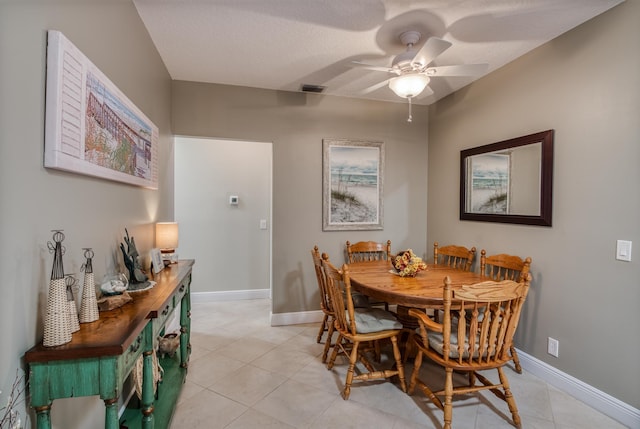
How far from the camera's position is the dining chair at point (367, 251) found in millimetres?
3484

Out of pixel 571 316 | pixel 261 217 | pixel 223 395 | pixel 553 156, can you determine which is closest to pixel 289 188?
pixel 261 217

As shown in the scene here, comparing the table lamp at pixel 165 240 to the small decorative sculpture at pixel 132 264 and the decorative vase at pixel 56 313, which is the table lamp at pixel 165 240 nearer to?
the small decorative sculpture at pixel 132 264

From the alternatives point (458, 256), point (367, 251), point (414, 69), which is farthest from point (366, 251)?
point (414, 69)

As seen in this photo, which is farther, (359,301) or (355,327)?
(359,301)

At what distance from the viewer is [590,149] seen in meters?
2.14

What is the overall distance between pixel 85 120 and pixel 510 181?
10.3 ft

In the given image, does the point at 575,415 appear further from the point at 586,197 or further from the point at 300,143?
the point at 300,143

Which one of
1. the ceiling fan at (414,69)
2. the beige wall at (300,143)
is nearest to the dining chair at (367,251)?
the beige wall at (300,143)

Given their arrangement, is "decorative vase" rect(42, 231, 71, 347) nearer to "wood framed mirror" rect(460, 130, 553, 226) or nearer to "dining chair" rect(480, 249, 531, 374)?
"dining chair" rect(480, 249, 531, 374)

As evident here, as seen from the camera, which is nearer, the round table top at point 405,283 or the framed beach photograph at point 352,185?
the round table top at point 405,283

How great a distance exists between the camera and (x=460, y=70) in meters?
2.20

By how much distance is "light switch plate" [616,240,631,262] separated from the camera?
1916mm

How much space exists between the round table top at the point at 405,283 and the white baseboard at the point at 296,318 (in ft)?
3.30

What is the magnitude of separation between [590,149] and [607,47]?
2.23ft
